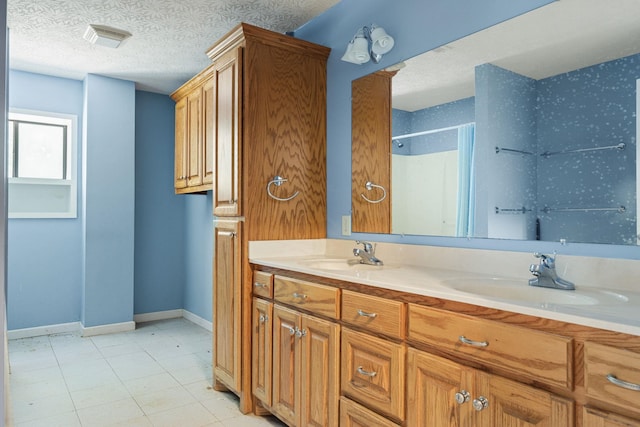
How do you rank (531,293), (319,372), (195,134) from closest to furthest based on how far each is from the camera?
(531,293) → (319,372) → (195,134)

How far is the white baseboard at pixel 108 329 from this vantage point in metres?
3.90

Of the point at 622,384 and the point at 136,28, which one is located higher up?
the point at 136,28

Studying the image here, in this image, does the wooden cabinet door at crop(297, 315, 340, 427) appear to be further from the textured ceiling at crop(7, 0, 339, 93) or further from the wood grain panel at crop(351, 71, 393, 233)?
the textured ceiling at crop(7, 0, 339, 93)

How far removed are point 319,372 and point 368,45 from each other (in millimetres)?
1718

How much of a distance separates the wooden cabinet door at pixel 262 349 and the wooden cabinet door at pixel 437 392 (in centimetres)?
96

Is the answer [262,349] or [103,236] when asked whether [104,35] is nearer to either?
[103,236]

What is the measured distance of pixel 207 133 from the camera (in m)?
3.32

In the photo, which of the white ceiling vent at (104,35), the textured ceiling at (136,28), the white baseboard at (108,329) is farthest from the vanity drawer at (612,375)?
the white baseboard at (108,329)

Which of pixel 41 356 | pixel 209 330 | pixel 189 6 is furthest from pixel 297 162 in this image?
pixel 41 356

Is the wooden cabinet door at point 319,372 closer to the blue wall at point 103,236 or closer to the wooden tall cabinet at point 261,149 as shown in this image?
the wooden tall cabinet at point 261,149

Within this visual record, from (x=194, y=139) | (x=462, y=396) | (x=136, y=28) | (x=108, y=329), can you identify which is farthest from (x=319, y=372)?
(x=108, y=329)

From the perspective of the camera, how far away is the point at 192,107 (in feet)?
12.1

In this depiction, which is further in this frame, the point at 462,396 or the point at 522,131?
the point at 522,131

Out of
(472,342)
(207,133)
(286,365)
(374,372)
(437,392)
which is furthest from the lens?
(207,133)
